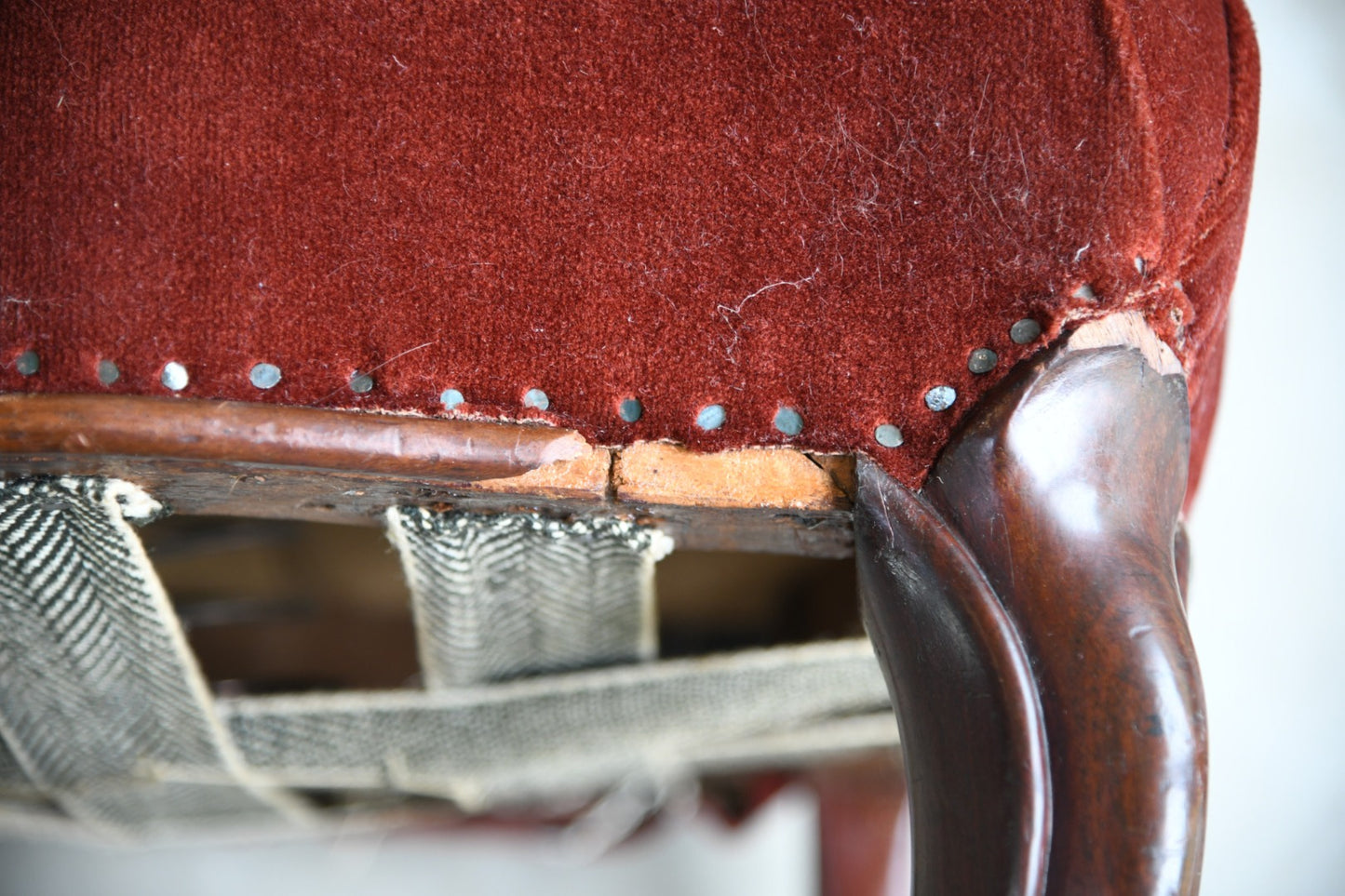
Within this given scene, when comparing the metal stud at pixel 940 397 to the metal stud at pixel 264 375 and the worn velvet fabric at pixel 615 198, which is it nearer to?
the worn velvet fabric at pixel 615 198

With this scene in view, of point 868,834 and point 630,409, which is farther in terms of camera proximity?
point 868,834

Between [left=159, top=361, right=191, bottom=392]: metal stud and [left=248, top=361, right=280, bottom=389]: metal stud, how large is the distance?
30 mm

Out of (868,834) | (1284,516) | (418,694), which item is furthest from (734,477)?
(1284,516)

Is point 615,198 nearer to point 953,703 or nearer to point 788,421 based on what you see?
point 788,421

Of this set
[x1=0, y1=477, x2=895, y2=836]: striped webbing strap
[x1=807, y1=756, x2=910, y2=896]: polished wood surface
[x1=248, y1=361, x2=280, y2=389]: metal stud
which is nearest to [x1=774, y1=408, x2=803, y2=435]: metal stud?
[x1=0, y1=477, x2=895, y2=836]: striped webbing strap

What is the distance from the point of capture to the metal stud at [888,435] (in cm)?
40

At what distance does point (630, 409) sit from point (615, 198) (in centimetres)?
9

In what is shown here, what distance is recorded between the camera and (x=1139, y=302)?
0.39 m

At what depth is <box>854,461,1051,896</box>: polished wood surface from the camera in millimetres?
360

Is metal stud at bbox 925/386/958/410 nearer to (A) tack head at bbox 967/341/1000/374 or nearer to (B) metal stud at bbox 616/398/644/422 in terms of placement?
(A) tack head at bbox 967/341/1000/374

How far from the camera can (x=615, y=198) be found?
0.41 meters

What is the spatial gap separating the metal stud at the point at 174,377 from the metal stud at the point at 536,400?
150mm

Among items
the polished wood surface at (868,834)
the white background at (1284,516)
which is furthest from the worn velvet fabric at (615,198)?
the white background at (1284,516)

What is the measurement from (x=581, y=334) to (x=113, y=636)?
34 cm
